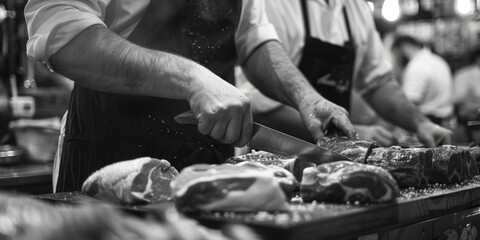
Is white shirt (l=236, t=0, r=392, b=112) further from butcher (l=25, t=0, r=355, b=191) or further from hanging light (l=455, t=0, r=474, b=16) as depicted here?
hanging light (l=455, t=0, r=474, b=16)

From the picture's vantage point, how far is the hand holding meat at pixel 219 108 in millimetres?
1738

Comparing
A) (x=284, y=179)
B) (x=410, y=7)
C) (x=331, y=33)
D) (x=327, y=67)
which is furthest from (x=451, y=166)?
(x=410, y=7)

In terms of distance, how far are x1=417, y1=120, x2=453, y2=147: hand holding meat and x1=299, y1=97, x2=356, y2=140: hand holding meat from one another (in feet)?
2.64

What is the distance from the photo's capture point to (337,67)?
3594 millimetres

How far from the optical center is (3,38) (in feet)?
14.5

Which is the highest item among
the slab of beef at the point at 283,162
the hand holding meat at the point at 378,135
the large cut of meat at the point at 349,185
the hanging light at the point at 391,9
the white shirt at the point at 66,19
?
the white shirt at the point at 66,19

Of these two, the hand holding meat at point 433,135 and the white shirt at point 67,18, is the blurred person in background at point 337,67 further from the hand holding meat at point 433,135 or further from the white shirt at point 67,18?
the white shirt at point 67,18

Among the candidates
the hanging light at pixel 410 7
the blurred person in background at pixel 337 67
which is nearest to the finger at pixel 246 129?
the blurred person in background at pixel 337 67

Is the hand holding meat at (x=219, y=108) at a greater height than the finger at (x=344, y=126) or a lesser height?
greater

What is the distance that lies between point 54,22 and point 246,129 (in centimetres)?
68

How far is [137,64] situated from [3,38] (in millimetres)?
2910

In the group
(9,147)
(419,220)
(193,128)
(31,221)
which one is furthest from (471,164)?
(9,147)

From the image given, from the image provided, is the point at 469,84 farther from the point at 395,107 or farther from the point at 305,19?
the point at 305,19

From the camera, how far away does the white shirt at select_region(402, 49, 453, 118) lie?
777cm
